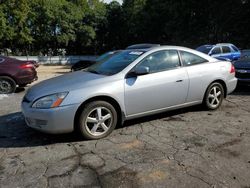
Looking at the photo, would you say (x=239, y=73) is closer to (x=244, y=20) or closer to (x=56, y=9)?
(x=244, y=20)

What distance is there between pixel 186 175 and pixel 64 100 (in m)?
2.09


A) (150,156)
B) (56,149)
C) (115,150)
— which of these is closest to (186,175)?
(150,156)

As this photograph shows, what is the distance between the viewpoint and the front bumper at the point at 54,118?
4.36m

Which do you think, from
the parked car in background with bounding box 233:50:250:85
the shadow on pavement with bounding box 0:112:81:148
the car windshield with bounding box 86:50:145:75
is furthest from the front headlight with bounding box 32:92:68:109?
the parked car in background with bounding box 233:50:250:85

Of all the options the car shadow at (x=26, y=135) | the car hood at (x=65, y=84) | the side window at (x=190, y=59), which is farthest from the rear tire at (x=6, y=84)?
the side window at (x=190, y=59)

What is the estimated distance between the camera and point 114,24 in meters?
48.6

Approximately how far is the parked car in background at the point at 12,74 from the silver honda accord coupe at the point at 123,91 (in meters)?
4.90

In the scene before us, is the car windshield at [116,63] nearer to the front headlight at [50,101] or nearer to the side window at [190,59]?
the side window at [190,59]

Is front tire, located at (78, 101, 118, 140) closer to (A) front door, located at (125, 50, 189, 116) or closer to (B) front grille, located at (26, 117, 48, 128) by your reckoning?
(A) front door, located at (125, 50, 189, 116)

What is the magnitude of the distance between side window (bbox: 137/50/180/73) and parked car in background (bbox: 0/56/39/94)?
233 inches

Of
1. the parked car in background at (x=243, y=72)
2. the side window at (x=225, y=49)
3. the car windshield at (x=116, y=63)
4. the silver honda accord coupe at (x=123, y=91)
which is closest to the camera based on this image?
the silver honda accord coupe at (x=123, y=91)

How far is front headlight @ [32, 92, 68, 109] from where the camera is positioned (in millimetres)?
4398

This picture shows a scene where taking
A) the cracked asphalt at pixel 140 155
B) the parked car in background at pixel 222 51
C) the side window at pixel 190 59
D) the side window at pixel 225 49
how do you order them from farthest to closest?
the side window at pixel 225 49 → the parked car in background at pixel 222 51 → the side window at pixel 190 59 → the cracked asphalt at pixel 140 155

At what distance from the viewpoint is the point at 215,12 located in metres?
32.6
